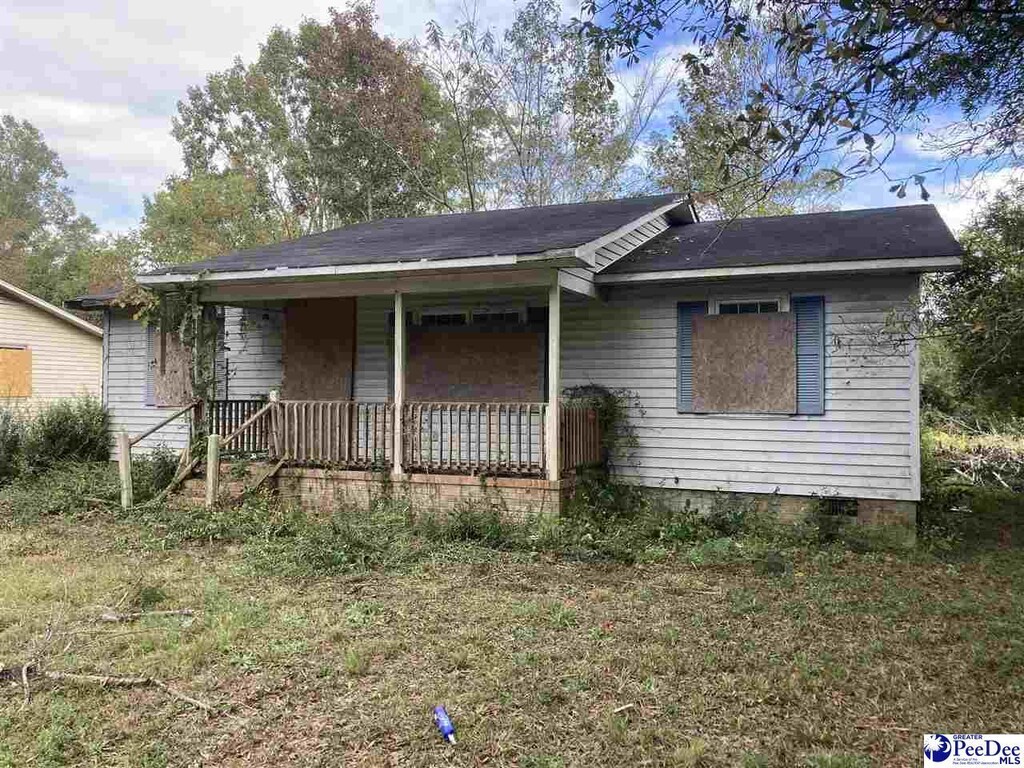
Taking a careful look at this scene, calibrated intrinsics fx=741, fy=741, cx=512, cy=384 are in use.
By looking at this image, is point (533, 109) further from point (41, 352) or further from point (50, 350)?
point (41, 352)

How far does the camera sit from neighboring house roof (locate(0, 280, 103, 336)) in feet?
58.7

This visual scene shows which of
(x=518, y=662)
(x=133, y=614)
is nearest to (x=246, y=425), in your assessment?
(x=133, y=614)

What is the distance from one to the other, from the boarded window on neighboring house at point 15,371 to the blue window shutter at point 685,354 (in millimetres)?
16355

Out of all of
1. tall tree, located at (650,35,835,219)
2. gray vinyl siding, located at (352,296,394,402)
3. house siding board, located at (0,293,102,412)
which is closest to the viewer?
gray vinyl siding, located at (352,296,394,402)

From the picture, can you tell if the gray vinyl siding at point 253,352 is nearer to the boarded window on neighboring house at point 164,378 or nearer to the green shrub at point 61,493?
the boarded window on neighboring house at point 164,378

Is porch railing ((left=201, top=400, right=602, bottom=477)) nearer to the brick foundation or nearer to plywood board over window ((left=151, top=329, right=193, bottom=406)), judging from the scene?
the brick foundation

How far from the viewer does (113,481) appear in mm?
10422

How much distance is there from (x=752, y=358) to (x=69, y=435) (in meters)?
10.7

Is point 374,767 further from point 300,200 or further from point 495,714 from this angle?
point 300,200

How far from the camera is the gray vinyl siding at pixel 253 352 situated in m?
11.4

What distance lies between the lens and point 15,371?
18.2 meters

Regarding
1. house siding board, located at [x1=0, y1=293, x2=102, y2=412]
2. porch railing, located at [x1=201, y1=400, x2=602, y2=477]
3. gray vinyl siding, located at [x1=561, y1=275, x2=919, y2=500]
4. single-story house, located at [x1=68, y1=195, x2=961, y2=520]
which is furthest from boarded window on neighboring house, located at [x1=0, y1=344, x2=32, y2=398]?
gray vinyl siding, located at [x1=561, y1=275, x2=919, y2=500]

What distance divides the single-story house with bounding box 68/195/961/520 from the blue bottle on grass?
4337 mm

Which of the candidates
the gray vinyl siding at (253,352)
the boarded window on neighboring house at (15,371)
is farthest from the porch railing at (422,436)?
the boarded window on neighboring house at (15,371)
